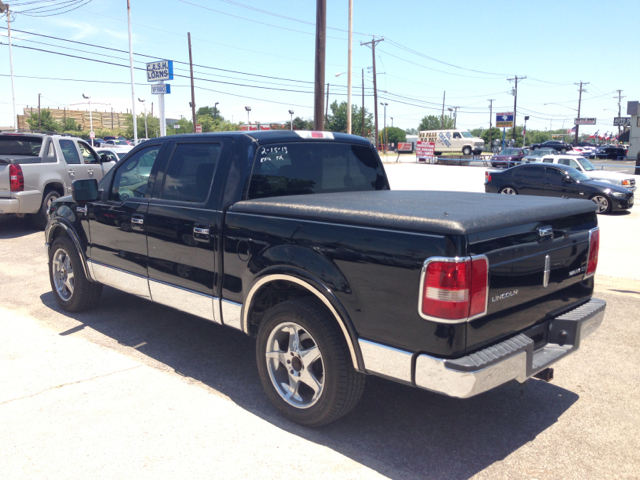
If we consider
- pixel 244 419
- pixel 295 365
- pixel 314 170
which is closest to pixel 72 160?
pixel 314 170

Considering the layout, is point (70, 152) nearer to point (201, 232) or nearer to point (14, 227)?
point (14, 227)

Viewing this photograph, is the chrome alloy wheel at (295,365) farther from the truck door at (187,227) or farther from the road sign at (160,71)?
the road sign at (160,71)

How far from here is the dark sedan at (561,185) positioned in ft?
50.9

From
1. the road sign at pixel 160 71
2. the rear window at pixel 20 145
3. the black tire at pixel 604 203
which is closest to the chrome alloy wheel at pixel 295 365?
the rear window at pixel 20 145

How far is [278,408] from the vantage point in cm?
358

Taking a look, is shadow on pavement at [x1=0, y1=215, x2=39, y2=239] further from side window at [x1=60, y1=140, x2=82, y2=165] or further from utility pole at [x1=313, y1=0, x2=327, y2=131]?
utility pole at [x1=313, y1=0, x2=327, y2=131]

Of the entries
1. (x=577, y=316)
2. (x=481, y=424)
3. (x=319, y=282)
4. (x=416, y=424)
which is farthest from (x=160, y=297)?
(x=577, y=316)

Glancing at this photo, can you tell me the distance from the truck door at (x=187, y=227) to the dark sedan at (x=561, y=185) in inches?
533

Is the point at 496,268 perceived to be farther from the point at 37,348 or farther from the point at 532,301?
the point at 37,348

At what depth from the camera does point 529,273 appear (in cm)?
306

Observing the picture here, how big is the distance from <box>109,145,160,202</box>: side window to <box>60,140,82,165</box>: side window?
7.68 metres

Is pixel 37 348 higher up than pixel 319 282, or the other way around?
pixel 319 282

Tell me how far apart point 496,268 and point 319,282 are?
3.27 feet

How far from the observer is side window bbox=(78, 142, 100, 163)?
12484 millimetres
